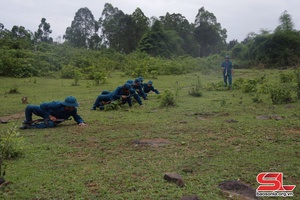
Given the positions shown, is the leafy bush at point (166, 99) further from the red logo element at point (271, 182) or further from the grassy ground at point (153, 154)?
the red logo element at point (271, 182)

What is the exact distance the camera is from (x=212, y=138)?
6.83 meters

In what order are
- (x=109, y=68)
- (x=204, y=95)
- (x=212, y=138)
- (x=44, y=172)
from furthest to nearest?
(x=109, y=68), (x=204, y=95), (x=212, y=138), (x=44, y=172)

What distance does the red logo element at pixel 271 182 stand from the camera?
4219mm

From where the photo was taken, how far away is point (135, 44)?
4691 cm

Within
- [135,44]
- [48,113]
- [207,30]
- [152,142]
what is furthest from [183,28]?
[152,142]

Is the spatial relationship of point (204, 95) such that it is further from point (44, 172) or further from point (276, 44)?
point (276, 44)

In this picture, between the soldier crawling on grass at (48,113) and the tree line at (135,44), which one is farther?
the tree line at (135,44)

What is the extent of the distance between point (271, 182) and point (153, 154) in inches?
83.2

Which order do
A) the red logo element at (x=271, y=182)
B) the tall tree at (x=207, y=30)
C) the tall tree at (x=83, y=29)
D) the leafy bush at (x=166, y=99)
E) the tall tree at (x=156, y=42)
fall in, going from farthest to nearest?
the tall tree at (x=207, y=30) → the tall tree at (x=83, y=29) → the tall tree at (x=156, y=42) → the leafy bush at (x=166, y=99) → the red logo element at (x=271, y=182)

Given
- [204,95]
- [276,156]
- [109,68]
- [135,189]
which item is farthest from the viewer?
[109,68]

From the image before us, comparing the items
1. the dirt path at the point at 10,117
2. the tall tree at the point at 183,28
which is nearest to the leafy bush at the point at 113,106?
the dirt path at the point at 10,117

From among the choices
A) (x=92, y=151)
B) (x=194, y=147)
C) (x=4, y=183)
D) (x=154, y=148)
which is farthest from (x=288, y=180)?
(x=4, y=183)

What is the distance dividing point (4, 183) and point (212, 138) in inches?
155

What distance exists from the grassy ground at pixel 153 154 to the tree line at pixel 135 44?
1172 cm
